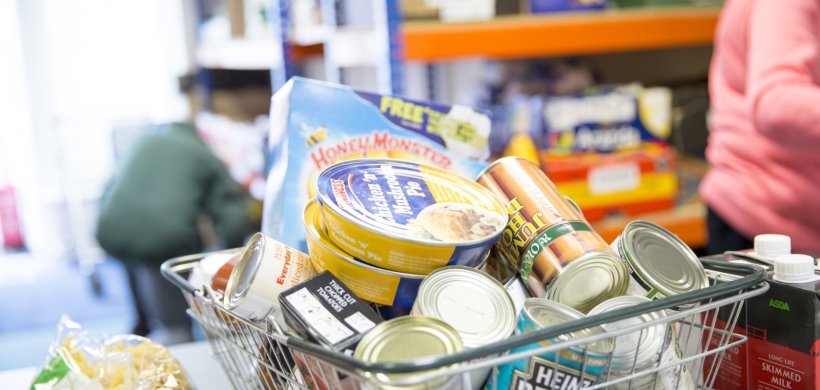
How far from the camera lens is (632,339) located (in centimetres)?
55

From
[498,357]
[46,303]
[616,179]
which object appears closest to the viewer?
[498,357]

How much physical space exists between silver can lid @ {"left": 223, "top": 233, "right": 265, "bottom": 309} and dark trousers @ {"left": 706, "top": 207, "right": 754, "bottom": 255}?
46.5 inches

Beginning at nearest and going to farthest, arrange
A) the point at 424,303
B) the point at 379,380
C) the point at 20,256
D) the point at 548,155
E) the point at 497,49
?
the point at 379,380
the point at 424,303
the point at 497,49
the point at 548,155
the point at 20,256

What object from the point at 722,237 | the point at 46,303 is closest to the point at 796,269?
the point at 722,237

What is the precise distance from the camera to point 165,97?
5.39 metres

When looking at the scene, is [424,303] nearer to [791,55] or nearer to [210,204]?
[791,55]

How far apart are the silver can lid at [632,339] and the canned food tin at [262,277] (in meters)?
0.25

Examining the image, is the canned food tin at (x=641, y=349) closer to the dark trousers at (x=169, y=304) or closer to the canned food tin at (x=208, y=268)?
the canned food tin at (x=208, y=268)

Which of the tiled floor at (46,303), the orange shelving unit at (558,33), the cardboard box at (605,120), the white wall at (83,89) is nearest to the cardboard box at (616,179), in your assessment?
the cardboard box at (605,120)

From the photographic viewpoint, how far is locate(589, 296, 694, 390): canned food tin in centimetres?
54

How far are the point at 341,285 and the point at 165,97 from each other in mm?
5197

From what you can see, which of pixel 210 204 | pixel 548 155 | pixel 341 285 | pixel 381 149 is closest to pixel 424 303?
pixel 341 285

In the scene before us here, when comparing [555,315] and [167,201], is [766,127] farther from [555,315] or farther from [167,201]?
[167,201]

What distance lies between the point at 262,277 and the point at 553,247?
24 centimetres
